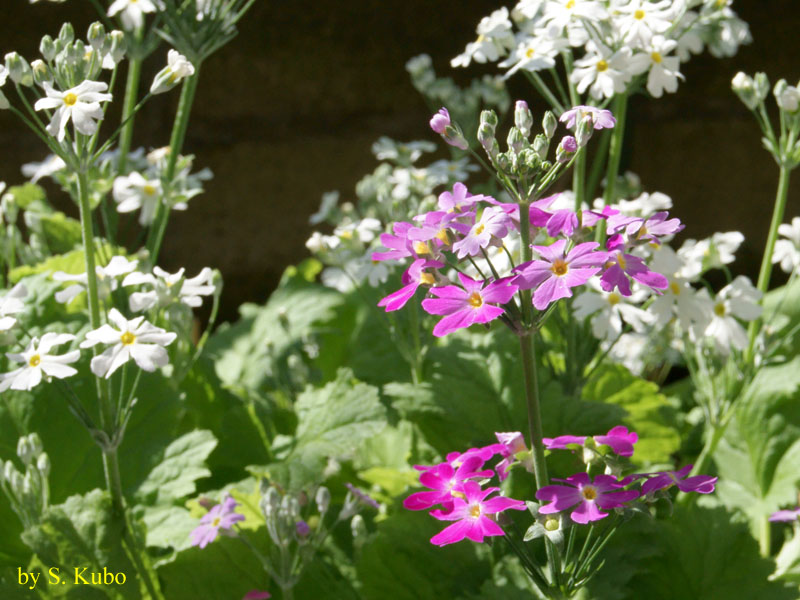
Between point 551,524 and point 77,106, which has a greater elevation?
point 77,106

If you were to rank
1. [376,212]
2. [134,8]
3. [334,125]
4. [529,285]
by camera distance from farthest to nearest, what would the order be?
1. [334,125]
2. [376,212]
3. [134,8]
4. [529,285]

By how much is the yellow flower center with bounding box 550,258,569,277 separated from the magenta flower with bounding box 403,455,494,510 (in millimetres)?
245

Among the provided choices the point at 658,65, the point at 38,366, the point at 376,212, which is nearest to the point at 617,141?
the point at 658,65

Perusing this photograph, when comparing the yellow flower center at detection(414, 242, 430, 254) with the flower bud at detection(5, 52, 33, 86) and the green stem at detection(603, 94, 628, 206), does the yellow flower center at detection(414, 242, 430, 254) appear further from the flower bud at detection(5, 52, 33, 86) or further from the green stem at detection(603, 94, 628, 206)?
the green stem at detection(603, 94, 628, 206)

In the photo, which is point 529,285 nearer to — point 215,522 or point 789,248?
point 215,522

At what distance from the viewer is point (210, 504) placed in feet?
5.00

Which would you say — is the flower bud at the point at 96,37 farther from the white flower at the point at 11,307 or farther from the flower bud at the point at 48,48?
the white flower at the point at 11,307

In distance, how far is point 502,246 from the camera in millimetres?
936

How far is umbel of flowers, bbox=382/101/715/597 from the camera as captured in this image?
0.91 meters

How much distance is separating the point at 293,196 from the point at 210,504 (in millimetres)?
1853

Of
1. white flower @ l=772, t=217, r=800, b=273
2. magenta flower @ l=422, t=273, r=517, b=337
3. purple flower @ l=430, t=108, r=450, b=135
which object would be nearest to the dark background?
white flower @ l=772, t=217, r=800, b=273

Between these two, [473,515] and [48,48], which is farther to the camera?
[48,48]

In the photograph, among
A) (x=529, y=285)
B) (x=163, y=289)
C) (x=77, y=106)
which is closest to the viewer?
(x=529, y=285)

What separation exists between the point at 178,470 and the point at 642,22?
1.08 meters
